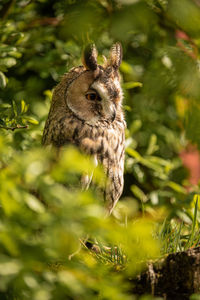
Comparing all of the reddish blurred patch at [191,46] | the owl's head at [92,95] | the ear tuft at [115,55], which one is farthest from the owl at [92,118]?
the reddish blurred patch at [191,46]

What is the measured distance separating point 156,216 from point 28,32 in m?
1.28

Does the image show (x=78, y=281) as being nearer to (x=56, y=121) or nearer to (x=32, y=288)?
(x=32, y=288)

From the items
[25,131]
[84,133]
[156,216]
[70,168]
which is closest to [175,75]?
[70,168]

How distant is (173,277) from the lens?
4.78 ft

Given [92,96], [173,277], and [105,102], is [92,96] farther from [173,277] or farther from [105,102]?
[173,277]

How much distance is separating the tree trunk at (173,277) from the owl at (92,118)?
568 millimetres

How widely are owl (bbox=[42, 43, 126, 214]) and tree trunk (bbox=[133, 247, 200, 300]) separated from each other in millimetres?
568

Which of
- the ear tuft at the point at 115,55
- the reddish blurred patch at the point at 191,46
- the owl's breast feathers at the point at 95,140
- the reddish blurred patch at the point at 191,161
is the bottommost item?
the reddish blurred patch at the point at 191,161

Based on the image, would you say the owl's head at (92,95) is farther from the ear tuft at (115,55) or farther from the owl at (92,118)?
the ear tuft at (115,55)

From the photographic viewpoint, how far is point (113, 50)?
2.19 metres

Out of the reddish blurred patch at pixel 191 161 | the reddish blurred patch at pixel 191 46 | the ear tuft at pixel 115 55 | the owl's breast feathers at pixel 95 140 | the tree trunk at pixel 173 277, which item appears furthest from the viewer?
the reddish blurred patch at pixel 191 161

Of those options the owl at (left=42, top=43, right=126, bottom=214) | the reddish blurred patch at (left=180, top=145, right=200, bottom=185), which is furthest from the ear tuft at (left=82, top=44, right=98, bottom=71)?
the reddish blurred patch at (left=180, top=145, right=200, bottom=185)

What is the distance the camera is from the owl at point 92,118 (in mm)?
1984

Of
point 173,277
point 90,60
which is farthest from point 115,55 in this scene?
point 173,277
